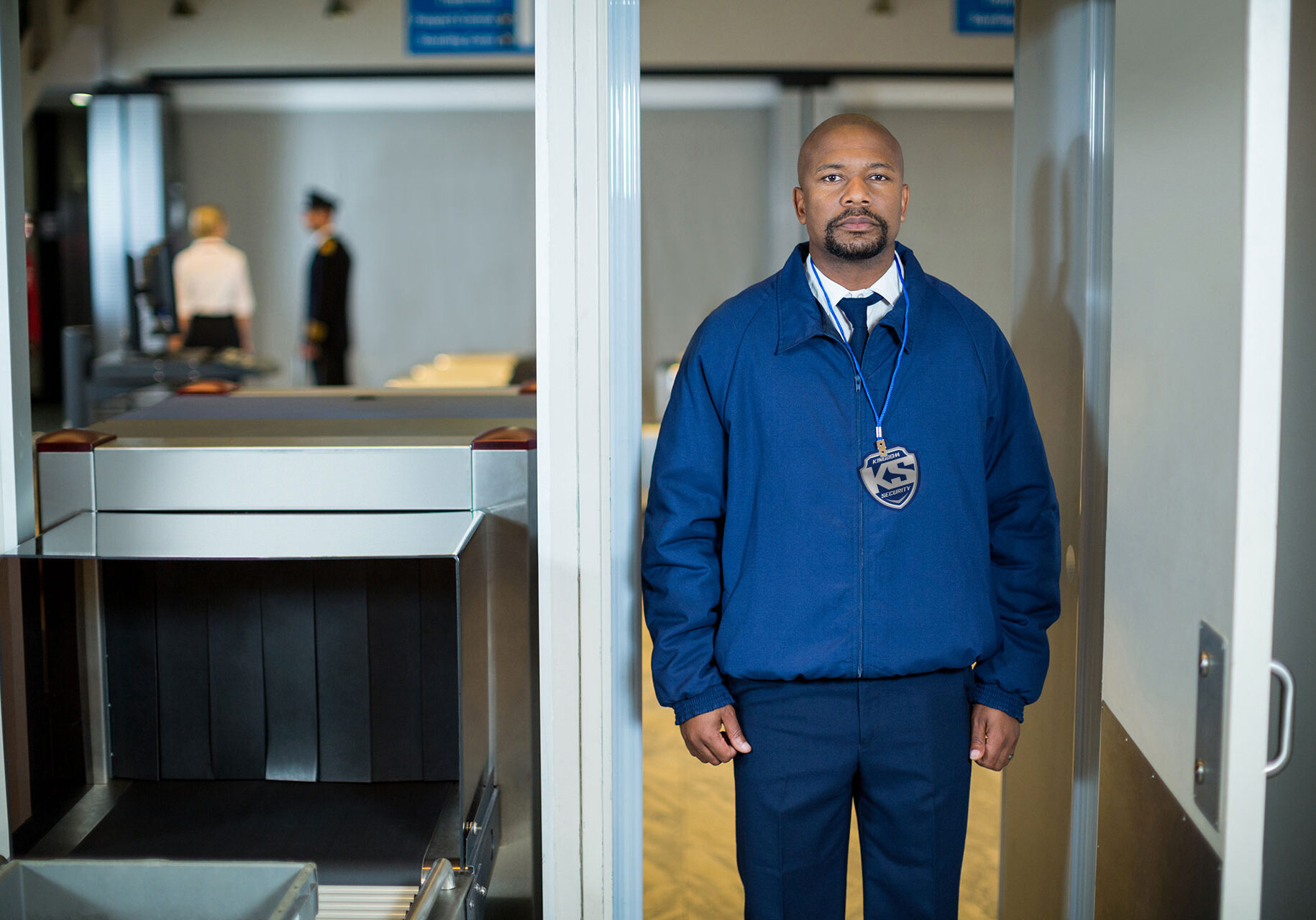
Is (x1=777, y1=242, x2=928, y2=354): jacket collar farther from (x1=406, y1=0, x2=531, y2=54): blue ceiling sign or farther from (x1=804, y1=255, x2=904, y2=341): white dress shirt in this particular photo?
(x1=406, y1=0, x2=531, y2=54): blue ceiling sign

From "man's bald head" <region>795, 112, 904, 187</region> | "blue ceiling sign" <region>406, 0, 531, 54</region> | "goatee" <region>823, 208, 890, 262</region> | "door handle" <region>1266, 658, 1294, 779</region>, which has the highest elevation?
"blue ceiling sign" <region>406, 0, 531, 54</region>

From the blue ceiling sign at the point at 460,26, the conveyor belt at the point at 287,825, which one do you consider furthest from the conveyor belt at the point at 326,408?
the blue ceiling sign at the point at 460,26

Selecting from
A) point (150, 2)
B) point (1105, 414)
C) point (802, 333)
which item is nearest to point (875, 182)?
point (802, 333)

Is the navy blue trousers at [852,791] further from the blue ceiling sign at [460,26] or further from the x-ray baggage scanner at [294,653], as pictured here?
the blue ceiling sign at [460,26]

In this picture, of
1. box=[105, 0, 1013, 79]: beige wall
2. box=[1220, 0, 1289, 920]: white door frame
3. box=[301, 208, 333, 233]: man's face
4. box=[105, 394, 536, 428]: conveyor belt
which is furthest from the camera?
box=[105, 0, 1013, 79]: beige wall

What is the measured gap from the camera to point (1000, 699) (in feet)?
5.77

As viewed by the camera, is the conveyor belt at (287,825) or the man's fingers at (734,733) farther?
the conveyor belt at (287,825)

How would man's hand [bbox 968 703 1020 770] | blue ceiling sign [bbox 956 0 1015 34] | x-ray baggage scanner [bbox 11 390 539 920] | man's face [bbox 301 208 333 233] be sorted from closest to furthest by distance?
man's hand [bbox 968 703 1020 770], x-ray baggage scanner [bbox 11 390 539 920], blue ceiling sign [bbox 956 0 1015 34], man's face [bbox 301 208 333 233]

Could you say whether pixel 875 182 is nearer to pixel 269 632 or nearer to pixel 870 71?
pixel 269 632

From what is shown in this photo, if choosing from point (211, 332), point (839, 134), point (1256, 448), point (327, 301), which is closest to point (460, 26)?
point (327, 301)

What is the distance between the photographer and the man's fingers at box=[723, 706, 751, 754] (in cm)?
170

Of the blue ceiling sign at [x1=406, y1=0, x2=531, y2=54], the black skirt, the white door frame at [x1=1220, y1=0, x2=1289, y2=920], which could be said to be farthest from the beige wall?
the white door frame at [x1=1220, y1=0, x2=1289, y2=920]

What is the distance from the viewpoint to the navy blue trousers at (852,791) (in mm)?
1665

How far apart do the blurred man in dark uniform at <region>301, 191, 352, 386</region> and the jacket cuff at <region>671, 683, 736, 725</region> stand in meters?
6.36
